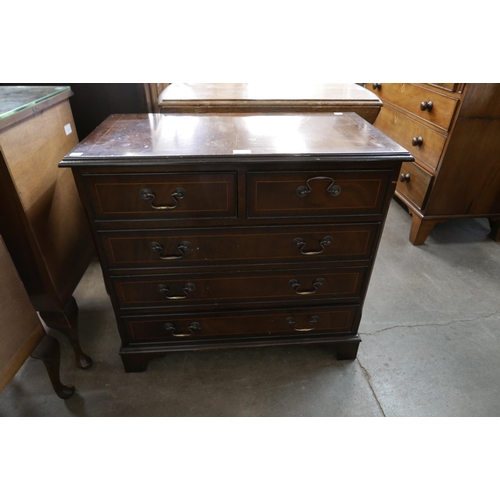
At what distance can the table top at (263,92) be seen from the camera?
5.36ft

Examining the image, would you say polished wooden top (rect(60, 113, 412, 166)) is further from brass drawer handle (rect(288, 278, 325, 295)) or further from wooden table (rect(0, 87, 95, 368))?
brass drawer handle (rect(288, 278, 325, 295))

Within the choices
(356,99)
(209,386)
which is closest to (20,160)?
(209,386)

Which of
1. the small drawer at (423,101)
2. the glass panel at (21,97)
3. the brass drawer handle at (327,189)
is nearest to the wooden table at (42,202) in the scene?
the glass panel at (21,97)

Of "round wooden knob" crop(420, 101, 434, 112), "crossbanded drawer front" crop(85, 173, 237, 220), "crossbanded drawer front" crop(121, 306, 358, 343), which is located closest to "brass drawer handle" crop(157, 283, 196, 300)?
"crossbanded drawer front" crop(121, 306, 358, 343)

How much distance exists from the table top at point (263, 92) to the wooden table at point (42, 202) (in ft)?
1.71

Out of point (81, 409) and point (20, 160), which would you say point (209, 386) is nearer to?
point (81, 409)

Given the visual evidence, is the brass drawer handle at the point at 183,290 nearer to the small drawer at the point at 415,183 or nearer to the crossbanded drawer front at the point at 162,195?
the crossbanded drawer front at the point at 162,195

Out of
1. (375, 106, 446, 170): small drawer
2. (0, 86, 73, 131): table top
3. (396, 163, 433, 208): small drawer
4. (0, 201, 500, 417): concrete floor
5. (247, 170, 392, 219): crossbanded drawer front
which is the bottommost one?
(0, 201, 500, 417): concrete floor

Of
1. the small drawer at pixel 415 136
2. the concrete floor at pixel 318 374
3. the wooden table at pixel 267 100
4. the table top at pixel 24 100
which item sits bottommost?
the concrete floor at pixel 318 374

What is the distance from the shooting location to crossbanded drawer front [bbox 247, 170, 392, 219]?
1.02 meters

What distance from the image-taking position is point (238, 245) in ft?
3.74

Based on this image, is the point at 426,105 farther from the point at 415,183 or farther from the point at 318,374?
the point at 318,374

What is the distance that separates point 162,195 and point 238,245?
0.29 metres

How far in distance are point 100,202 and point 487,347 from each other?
→ 5.76 ft
